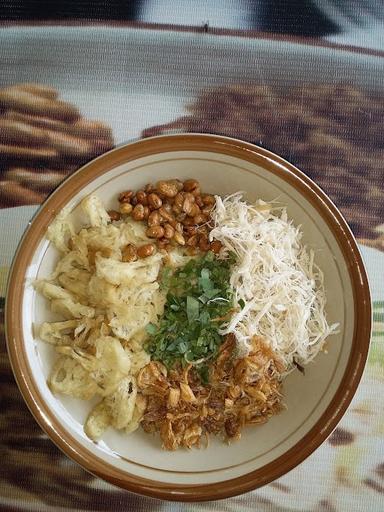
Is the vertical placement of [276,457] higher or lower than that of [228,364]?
lower

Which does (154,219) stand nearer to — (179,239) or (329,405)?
(179,239)

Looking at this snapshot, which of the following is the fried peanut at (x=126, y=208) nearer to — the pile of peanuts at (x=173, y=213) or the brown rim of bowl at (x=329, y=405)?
the pile of peanuts at (x=173, y=213)

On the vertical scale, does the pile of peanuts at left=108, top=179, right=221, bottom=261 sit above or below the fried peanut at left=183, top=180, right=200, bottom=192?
below

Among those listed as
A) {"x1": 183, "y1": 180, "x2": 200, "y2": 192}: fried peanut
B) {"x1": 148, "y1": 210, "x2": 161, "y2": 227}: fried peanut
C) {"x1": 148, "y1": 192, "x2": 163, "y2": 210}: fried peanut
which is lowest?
{"x1": 148, "y1": 210, "x2": 161, "y2": 227}: fried peanut

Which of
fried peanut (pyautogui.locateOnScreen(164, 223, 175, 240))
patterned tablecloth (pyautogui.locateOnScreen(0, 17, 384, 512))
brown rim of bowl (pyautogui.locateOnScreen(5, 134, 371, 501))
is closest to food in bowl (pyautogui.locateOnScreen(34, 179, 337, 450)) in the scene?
fried peanut (pyautogui.locateOnScreen(164, 223, 175, 240))

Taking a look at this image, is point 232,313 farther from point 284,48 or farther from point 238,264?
point 284,48

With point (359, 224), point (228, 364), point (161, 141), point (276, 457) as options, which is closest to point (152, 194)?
point (161, 141)

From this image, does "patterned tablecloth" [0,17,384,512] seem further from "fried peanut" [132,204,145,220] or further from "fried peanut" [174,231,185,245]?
"fried peanut" [174,231,185,245]

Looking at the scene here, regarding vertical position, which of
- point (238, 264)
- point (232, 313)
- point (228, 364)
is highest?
point (238, 264)
